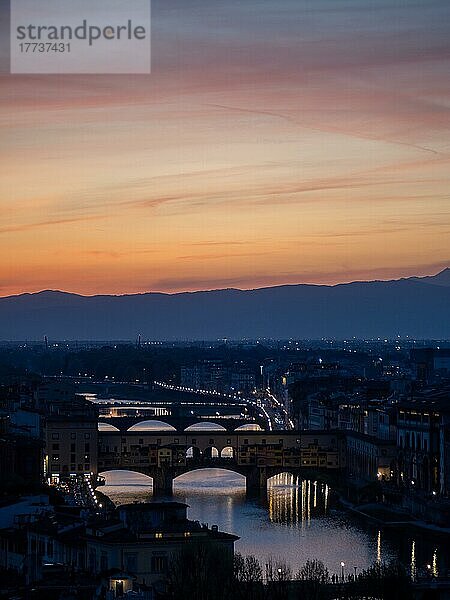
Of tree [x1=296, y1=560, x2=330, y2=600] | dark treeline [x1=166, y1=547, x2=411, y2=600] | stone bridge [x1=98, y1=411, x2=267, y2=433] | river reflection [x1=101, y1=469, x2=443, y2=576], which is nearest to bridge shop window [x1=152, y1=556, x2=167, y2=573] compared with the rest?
dark treeline [x1=166, y1=547, x2=411, y2=600]

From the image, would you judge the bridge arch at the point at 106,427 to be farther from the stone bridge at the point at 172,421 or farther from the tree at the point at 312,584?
the tree at the point at 312,584

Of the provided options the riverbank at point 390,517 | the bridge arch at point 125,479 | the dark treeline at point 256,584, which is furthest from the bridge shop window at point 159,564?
the bridge arch at point 125,479

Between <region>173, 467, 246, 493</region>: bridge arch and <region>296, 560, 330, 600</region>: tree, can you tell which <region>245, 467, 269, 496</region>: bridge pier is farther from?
<region>296, 560, 330, 600</region>: tree

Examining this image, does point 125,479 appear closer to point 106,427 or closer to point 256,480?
point 256,480

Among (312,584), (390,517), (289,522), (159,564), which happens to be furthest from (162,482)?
(312,584)

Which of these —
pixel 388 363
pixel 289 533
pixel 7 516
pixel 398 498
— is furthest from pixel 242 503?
pixel 388 363

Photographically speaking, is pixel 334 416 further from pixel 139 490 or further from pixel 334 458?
pixel 139 490
